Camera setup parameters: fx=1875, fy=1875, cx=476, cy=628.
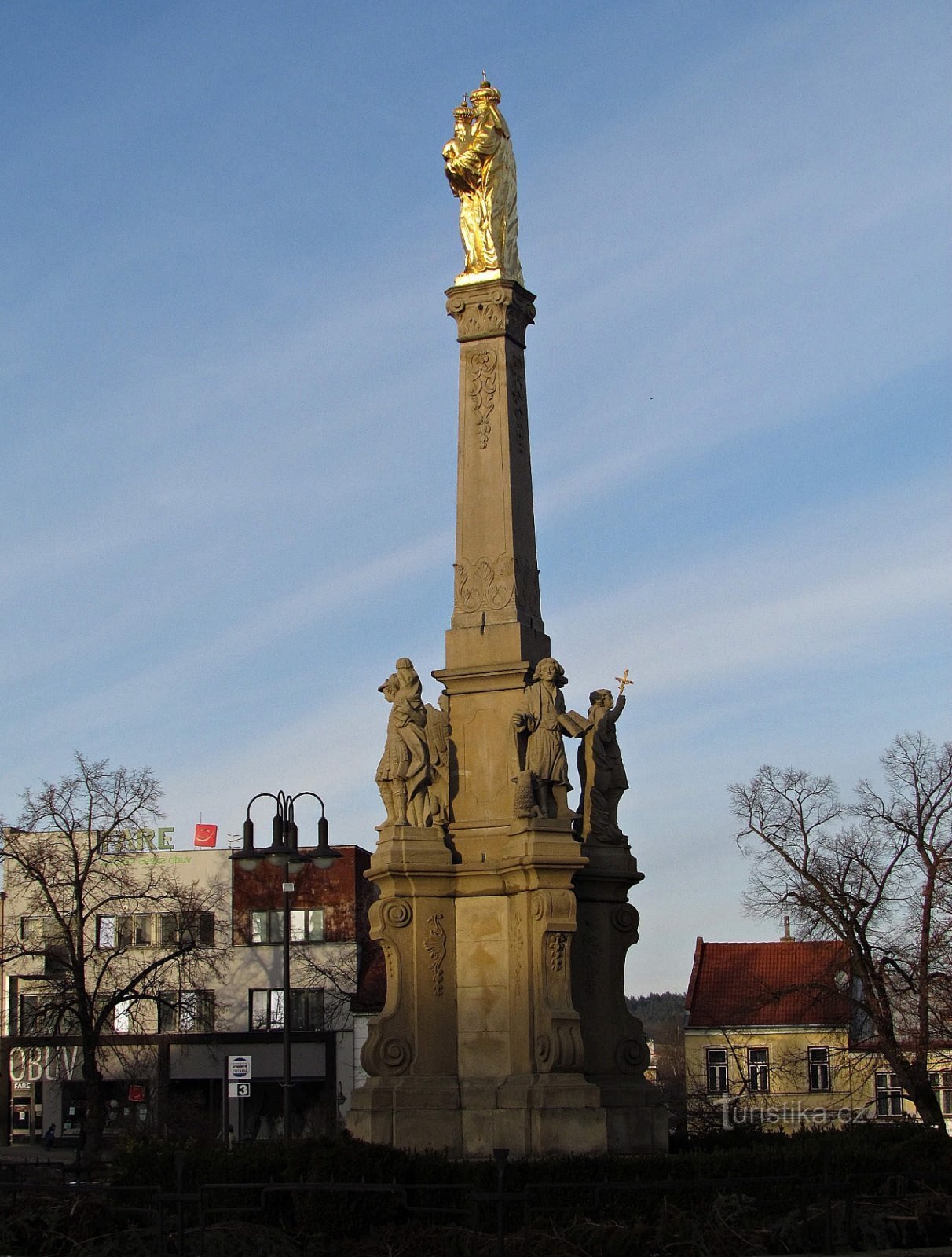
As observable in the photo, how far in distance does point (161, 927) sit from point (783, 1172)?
52935 mm

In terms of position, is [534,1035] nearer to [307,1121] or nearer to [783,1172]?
[783,1172]

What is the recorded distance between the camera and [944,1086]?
1797 inches

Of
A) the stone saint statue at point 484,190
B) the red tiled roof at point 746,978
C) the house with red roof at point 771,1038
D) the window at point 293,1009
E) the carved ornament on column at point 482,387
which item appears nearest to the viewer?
the carved ornament on column at point 482,387

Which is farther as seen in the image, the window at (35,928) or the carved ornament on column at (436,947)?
the window at (35,928)

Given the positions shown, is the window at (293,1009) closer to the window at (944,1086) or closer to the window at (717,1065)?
the window at (717,1065)

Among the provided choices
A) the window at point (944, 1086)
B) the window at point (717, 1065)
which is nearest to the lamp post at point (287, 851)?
the window at point (944, 1086)

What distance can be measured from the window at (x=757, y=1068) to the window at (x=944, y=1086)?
18.6ft

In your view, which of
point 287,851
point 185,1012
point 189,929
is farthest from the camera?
point 185,1012

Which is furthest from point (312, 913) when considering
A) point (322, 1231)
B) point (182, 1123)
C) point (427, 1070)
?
point (322, 1231)

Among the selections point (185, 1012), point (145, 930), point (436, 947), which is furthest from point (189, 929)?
point (436, 947)

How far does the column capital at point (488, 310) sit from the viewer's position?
21.1m

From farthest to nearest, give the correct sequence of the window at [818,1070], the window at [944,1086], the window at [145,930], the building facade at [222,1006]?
1. the building facade at [222,1006]
2. the window at [818,1070]
3. the window at [145,930]
4. the window at [944,1086]

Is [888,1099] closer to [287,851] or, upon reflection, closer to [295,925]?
[295,925]

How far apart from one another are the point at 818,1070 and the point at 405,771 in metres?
45.2
